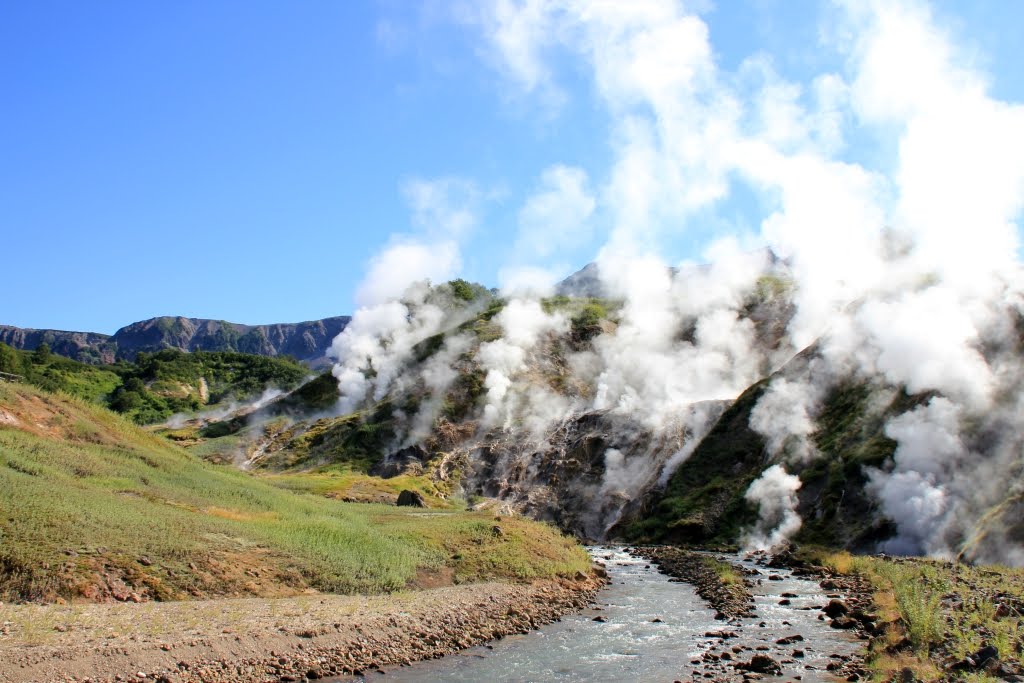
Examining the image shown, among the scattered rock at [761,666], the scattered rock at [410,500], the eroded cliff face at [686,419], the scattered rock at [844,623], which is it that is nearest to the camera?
the scattered rock at [761,666]

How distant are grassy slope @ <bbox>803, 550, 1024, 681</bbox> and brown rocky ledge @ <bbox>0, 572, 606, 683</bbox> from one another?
1509 centimetres

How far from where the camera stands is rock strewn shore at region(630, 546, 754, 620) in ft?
131

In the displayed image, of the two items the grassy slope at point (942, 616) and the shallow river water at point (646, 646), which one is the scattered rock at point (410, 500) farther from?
the grassy slope at point (942, 616)

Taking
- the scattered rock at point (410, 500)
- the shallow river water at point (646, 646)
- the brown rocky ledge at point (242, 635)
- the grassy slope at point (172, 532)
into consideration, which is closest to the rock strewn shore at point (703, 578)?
the shallow river water at point (646, 646)

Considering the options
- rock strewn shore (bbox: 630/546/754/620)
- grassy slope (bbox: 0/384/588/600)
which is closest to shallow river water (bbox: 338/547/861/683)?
rock strewn shore (bbox: 630/546/754/620)

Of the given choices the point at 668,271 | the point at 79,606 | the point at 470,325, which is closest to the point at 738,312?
the point at 668,271

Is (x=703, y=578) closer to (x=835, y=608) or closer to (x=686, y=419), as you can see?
(x=835, y=608)

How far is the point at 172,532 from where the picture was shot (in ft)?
119

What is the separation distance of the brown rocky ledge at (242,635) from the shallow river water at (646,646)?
4.76 feet

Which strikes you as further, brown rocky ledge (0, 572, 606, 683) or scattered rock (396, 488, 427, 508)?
scattered rock (396, 488, 427, 508)

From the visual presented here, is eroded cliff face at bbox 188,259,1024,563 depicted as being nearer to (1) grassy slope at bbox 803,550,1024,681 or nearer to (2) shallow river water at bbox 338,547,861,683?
(1) grassy slope at bbox 803,550,1024,681

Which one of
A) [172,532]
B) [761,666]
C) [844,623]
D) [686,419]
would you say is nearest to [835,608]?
[844,623]

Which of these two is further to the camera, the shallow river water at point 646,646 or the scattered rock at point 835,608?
the scattered rock at point 835,608

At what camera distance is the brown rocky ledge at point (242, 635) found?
2277cm
